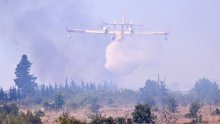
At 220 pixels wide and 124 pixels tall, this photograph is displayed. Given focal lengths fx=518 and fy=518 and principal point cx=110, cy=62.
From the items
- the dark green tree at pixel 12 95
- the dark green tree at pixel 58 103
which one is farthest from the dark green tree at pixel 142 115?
the dark green tree at pixel 12 95

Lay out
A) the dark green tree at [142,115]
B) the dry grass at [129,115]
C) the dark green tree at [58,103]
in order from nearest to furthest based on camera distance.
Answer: the dark green tree at [142,115] < the dry grass at [129,115] < the dark green tree at [58,103]

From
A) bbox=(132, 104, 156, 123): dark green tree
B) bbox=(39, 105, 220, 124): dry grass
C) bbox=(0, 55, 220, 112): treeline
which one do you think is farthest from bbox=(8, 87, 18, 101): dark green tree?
bbox=(132, 104, 156, 123): dark green tree

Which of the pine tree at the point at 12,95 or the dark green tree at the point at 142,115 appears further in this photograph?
the pine tree at the point at 12,95

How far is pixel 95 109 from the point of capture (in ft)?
444

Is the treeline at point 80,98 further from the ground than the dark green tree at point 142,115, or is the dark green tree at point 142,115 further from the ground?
the treeline at point 80,98

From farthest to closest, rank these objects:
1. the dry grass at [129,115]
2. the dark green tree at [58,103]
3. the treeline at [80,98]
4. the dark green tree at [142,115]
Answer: the treeline at [80,98] → the dark green tree at [58,103] → the dry grass at [129,115] → the dark green tree at [142,115]

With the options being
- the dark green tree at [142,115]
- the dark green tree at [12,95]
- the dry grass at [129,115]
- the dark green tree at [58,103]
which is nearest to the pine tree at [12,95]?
the dark green tree at [12,95]

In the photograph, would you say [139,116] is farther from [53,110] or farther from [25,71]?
[25,71]

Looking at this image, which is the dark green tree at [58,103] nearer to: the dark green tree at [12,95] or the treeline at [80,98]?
the treeline at [80,98]

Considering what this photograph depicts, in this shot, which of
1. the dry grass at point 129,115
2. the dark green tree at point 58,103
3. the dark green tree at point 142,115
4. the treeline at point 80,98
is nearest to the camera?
the dark green tree at point 142,115

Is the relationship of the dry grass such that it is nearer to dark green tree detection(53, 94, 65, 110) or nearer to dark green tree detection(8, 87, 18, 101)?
dark green tree detection(53, 94, 65, 110)

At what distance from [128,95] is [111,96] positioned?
31.5 feet

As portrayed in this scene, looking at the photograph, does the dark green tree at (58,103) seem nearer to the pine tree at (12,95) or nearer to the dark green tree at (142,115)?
the pine tree at (12,95)

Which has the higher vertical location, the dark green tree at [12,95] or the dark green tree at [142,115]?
the dark green tree at [12,95]
